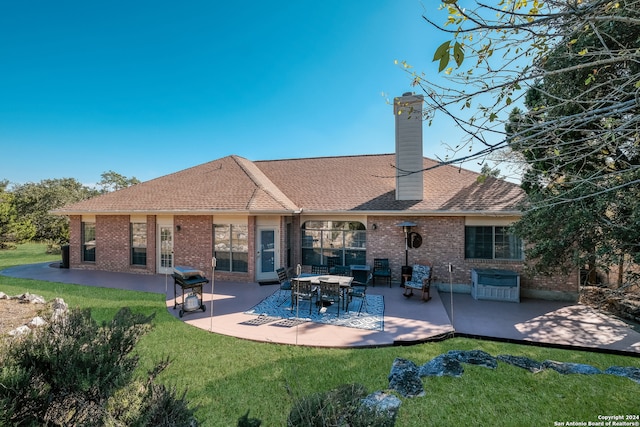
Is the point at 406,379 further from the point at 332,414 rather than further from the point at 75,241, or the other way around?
the point at 75,241

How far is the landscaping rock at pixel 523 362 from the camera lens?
493cm

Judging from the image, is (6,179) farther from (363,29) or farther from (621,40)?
(621,40)

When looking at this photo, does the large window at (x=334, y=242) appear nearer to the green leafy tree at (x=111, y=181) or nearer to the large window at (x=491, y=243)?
the large window at (x=491, y=243)

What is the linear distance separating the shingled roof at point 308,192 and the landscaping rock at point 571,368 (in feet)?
19.6

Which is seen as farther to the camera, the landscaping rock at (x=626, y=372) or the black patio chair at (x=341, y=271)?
the black patio chair at (x=341, y=271)

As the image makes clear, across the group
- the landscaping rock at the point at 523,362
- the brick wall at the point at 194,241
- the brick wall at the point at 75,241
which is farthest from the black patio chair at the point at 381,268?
the brick wall at the point at 75,241

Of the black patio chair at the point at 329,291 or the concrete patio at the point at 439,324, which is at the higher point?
the black patio chair at the point at 329,291

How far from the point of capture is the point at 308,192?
13.8m

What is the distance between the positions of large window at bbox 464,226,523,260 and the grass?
4926 millimetres

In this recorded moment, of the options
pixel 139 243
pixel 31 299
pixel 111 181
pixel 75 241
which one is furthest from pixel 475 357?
pixel 111 181

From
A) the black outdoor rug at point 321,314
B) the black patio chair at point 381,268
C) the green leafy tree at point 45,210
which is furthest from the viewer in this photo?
the green leafy tree at point 45,210

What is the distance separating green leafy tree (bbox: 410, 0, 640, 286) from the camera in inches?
90.6

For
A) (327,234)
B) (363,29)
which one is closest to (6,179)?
(327,234)

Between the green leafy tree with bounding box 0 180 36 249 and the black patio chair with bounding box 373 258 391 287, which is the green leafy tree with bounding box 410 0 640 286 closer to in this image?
the black patio chair with bounding box 373 258 391 287
